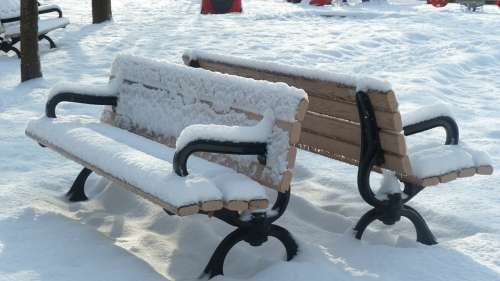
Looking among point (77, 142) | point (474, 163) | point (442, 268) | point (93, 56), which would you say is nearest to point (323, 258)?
point (442, 268)

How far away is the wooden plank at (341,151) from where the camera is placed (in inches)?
166

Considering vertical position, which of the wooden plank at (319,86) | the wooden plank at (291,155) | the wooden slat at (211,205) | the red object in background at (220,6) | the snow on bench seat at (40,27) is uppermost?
the wooden plank at (319,86)

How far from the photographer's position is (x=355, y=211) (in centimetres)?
509

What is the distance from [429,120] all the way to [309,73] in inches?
30.0

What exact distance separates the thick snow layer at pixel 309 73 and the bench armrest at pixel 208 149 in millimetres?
677

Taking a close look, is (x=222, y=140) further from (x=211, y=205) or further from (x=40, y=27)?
(x=40, y=27)

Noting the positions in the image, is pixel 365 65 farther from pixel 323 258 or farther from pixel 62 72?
pixel 323 258

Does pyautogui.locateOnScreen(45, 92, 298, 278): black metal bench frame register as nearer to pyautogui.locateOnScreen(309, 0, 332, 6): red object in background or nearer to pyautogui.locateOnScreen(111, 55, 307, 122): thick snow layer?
pyautogui.locateOnScreen(111, 55, 307, 122): thick snow layer

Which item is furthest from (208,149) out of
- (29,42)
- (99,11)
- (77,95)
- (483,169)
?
(99,11)

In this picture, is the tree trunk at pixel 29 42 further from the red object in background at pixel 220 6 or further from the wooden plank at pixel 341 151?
the red object in background at pixel 220 6

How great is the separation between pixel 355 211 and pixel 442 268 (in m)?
1.06

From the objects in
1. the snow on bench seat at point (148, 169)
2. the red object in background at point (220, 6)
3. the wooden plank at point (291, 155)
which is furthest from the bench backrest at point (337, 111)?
the red object in background at point (220, 6)

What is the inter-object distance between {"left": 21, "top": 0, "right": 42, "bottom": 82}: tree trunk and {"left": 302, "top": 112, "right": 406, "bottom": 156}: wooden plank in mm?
5262

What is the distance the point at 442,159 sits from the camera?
4375 millimetres
